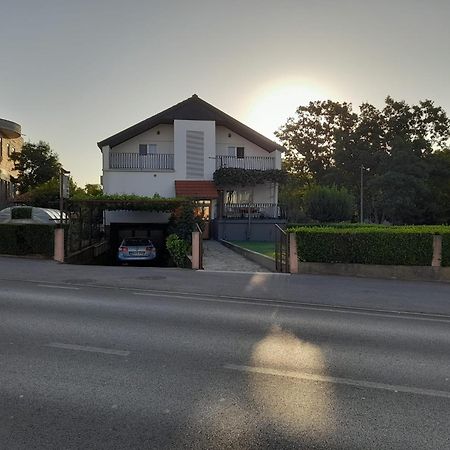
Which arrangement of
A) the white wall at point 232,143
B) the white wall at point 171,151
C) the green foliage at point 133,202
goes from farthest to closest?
the white wall at point 232,143 → the white wall at point 171,151 → the green foliage at point 133,202

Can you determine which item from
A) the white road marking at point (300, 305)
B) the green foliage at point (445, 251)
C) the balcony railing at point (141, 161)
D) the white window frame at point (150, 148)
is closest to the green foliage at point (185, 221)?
the white road marking at point (300, 305)

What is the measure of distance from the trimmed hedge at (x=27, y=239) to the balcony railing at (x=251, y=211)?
15435 mm

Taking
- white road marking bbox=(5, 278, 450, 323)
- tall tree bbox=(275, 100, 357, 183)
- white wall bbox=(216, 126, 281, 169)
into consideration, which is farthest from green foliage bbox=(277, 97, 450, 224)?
white road marking bbox=(5, 278, 450, 323)

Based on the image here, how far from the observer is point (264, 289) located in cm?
1252

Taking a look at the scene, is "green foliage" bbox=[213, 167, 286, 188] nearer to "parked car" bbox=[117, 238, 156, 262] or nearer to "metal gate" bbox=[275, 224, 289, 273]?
"parked car" bbox=[117, 238, 156, 262]

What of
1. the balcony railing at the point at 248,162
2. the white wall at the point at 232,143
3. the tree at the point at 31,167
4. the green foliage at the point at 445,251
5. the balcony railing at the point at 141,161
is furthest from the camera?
the tree at the point at 31,167

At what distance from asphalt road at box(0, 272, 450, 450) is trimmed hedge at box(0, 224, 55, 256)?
8.88 m

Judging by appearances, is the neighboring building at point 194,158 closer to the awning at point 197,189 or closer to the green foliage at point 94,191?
the awning at point 197,189

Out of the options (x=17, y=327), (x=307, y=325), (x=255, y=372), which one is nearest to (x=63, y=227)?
(x=17, y=327)

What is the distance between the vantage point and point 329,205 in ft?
130

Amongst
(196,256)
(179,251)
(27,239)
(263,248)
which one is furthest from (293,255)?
(27,239)

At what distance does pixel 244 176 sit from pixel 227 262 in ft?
48.1

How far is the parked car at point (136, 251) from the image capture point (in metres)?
21.3

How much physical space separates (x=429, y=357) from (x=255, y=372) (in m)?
2.59
